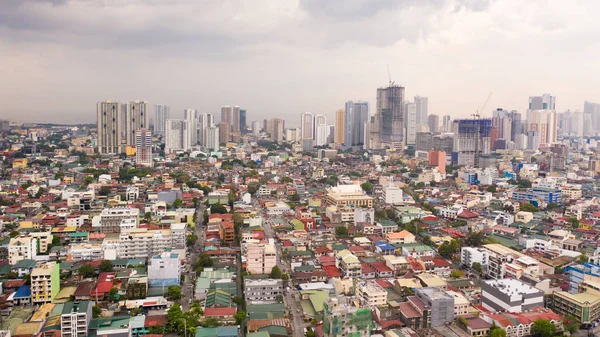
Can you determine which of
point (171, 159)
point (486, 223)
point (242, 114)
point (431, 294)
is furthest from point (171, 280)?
point (242, 114)

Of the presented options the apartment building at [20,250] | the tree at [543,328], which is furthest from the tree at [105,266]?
the tree at [543,328]

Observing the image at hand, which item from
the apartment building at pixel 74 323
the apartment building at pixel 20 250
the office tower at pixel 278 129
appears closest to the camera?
the apartment building at pixel 74 323

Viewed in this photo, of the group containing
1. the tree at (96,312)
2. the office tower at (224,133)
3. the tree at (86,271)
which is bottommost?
the tree at (96,312)

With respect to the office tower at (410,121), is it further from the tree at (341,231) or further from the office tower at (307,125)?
the tree at (341,231)

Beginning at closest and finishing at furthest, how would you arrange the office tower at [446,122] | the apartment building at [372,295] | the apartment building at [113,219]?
the apartment building at [372,295]
the apartment building at [113,219]
the office tower at [446,122]

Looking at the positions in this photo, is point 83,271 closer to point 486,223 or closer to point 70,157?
point 486,223

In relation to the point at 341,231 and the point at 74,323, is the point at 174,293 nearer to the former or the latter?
the point at 74,323

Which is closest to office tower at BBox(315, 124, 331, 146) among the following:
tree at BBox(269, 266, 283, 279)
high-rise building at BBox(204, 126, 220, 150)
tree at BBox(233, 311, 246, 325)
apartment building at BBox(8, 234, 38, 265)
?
high-rise building at BBox(204, 126, 220, 150)
